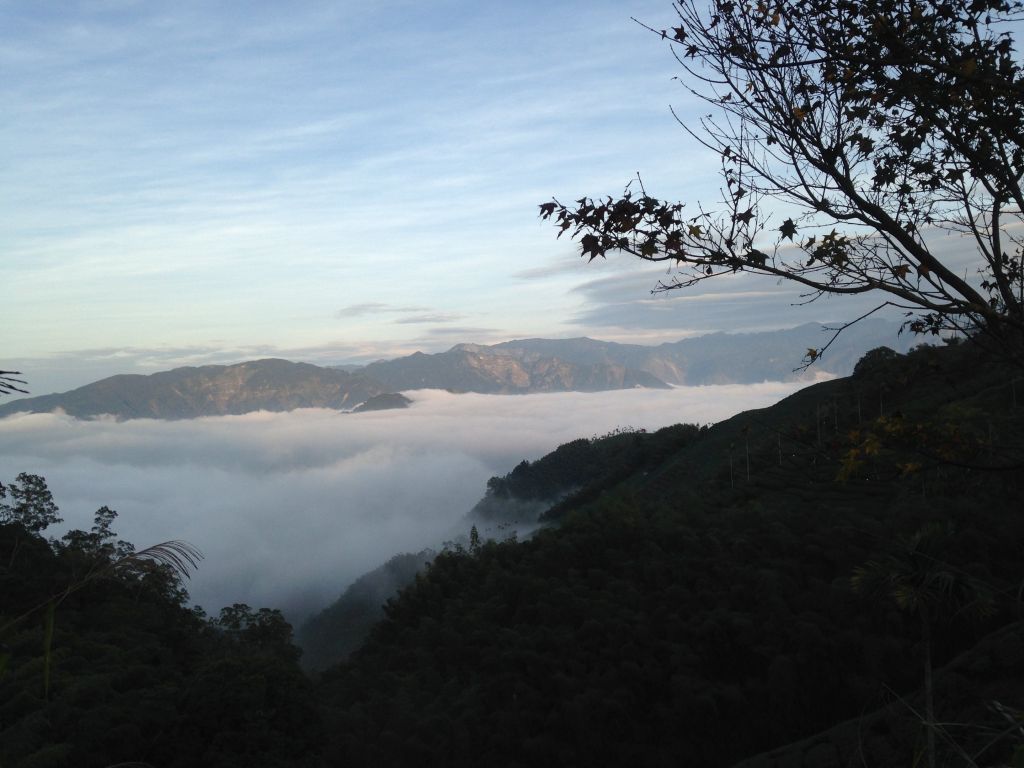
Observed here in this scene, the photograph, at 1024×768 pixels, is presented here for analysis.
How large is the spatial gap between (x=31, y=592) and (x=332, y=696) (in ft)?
27.1

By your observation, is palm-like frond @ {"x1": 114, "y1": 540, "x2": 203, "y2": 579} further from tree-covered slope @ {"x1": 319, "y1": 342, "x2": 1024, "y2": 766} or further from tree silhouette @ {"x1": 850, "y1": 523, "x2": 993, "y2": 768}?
tree-covered slope @ {"x1": 319, "y1": 342, "x2": 1024, "y2": 766}

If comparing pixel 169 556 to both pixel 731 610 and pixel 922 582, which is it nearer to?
pixel 922 582

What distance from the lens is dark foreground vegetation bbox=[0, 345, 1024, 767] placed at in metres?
7.76

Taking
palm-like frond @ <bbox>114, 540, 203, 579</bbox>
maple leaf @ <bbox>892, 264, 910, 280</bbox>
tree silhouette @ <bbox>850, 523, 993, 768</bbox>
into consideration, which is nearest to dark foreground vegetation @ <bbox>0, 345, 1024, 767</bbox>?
tree silhouette @ <bbox>850, 523, 993, 768</bbox>

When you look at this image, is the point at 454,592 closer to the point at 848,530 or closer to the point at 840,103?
the point at 848,530

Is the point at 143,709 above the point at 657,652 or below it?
above

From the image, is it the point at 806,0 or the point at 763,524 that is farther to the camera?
the point at 763,524

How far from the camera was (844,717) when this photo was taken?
10.9m

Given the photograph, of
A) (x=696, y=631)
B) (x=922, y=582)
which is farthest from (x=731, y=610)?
(x=922, y=582)

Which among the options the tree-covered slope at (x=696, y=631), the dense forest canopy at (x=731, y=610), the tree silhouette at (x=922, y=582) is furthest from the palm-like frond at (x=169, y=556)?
the tree-covered slope at (x=696, y=631)

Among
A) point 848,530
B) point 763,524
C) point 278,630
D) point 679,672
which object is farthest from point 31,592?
point 848,530

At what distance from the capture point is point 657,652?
13.0 meters

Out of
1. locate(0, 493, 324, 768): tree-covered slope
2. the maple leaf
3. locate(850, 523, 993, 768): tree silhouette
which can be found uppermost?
the maple leaf

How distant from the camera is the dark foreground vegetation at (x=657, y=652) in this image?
7762mm
